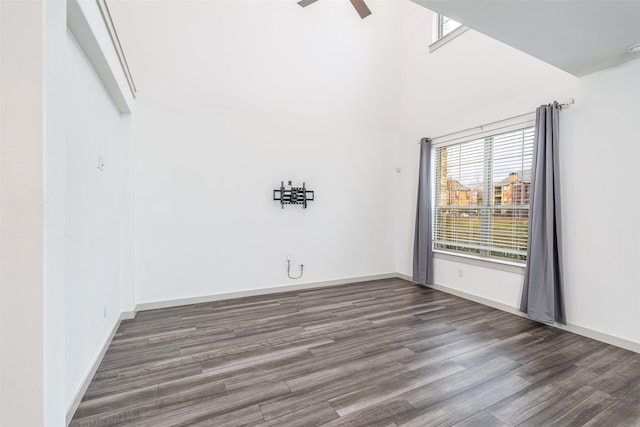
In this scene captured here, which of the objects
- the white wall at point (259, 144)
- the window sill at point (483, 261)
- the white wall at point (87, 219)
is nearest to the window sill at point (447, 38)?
the white wall at point (259, 144)

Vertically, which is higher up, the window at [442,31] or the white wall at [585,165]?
the window at [442,31]

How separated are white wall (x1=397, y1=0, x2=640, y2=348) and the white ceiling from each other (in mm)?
437

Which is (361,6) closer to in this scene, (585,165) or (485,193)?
(485,193)

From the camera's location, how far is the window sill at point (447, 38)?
4.13 metres

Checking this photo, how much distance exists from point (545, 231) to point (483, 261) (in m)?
0.93

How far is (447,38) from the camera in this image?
4.34 meters

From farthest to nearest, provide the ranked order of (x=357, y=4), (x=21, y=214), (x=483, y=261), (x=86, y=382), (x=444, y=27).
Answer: (x=444, y=27), (x=483, y=261), (x=357, y=4), (x=86, y=382), (x=21, y=214)

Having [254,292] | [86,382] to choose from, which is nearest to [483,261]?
[254,292]

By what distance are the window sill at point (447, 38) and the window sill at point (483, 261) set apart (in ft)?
10.6

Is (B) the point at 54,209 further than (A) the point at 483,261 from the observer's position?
No

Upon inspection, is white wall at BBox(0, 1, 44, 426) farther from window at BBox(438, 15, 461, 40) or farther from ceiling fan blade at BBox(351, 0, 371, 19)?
window at BBox(438, 15, 461, 40)

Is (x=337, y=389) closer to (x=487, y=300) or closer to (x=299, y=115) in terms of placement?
(x=487, y=300)

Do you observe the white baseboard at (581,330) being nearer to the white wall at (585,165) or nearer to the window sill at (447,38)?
the white wall at (585,165)

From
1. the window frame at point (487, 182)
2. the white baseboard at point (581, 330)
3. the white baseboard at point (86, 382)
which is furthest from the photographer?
the window frame at point (487, 182)
